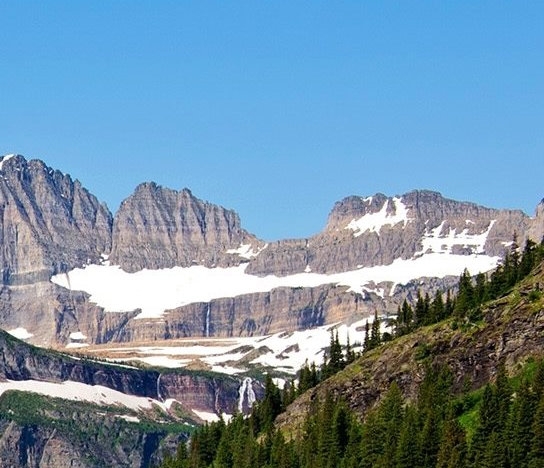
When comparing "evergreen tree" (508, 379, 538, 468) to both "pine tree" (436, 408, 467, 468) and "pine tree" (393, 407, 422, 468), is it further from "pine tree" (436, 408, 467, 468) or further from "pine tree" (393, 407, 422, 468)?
"pine tree" (393, 407, 422, 468)

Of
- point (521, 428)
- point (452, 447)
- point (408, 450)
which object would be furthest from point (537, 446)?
point (408, 450)

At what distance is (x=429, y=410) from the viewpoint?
620ft

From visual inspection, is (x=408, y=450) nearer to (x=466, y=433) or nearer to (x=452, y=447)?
(x=466, y=433)

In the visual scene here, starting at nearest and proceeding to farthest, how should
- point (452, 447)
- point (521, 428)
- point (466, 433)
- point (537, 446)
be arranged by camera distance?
point (537, 446) < point (521, 428) < point (452, 447) < point (466, 433)

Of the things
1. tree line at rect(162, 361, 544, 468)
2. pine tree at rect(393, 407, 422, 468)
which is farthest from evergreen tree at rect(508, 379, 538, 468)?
pine tree at rect(393, 407, 422, 468)

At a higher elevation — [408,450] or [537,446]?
[537,446]

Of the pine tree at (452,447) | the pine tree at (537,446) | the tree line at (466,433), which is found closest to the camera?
the pine tree at (537,446)

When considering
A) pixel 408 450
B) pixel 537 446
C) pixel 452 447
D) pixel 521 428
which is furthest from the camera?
pixel 408 450

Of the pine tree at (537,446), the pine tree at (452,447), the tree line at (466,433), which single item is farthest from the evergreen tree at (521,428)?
the pine tree at (452,447)

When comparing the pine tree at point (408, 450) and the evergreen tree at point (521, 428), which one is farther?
the pine tree at point (408, 450)

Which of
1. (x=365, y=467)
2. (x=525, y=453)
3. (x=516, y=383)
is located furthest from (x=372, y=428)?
(x=525, y=453)

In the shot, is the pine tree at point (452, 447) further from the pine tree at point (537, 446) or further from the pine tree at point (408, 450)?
the pine tree at point (537, 446)

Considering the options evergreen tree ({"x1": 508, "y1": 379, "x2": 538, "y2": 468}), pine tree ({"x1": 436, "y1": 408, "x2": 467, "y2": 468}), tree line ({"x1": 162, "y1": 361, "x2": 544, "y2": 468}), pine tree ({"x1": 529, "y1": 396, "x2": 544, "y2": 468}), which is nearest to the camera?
pine tree ({"x1": 529, "y1": 396, "x2": 544, "y2": 468})

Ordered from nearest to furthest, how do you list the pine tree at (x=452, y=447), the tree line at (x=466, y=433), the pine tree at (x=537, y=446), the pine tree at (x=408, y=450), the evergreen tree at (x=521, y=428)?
the pine tree at (x=537, y=446) → the evergreen tree at (x=521, y=428) → the tree line at (x=466, y=433) → the pine tree at (x=452, y=447) → the pine tree at (x=408, y=450)
